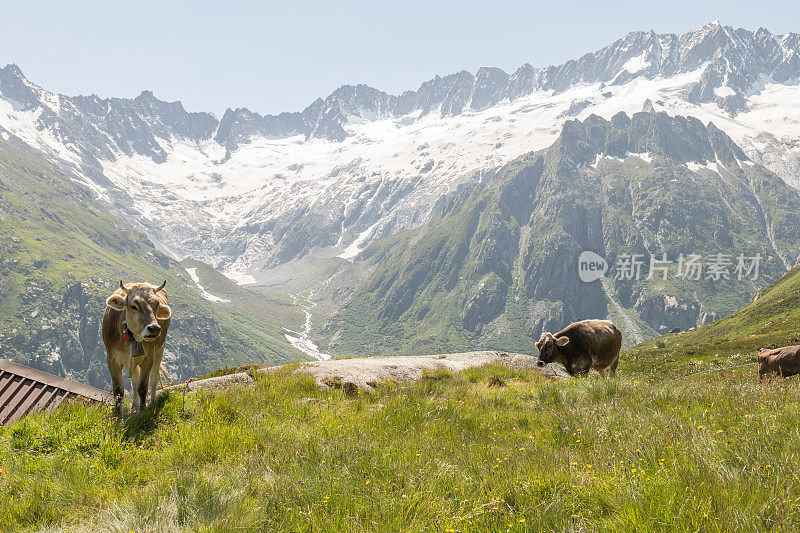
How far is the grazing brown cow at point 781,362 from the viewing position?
20.4 m

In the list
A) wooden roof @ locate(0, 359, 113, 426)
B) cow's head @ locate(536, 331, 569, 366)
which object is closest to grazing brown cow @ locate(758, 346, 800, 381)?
cow's head @ locate(536, 331, 569, 366)

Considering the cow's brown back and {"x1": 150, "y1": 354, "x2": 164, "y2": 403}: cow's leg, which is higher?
{"x1": 150, "y1": 354, "x2": 164, "y2": 403}: cow's leg

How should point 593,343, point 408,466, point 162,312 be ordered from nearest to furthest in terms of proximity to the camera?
point 408,466 < point 162,312 < point 593,343

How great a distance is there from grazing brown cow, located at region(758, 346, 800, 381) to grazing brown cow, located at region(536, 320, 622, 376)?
845cm

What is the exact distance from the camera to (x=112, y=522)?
4527mm

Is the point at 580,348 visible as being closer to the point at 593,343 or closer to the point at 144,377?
the point at 593,343

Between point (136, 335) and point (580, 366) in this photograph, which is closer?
point (136, 335)

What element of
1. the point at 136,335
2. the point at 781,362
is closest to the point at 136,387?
the point at 136,335

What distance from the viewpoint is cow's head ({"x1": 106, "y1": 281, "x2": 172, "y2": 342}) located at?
9359 millimetres

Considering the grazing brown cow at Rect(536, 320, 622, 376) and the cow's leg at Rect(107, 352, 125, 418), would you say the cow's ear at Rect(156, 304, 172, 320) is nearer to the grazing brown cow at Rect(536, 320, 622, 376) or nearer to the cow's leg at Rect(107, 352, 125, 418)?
the cow's leg at Rect(107, 352, 125, 418)

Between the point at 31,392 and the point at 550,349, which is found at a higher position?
the point at 31,392

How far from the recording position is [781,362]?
2098 cm

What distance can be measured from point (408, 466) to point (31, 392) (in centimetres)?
1194

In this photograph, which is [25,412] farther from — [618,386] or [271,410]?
[618,386]
